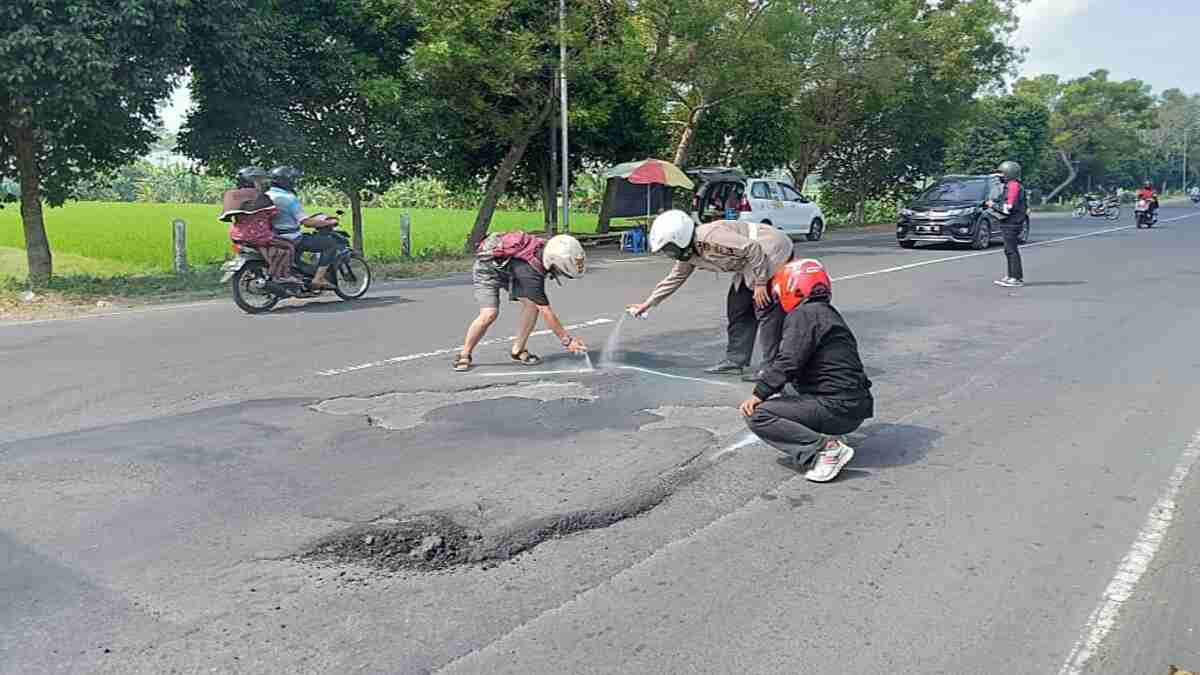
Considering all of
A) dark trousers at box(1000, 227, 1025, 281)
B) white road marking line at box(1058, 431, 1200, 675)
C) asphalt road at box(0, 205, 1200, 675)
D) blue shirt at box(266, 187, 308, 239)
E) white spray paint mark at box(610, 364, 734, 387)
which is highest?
blue shirt at box(266, 187, 308, 239)

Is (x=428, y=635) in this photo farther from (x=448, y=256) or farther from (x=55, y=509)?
(x=448, y=256)

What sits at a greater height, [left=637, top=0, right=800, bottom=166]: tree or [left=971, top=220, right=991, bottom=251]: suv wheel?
[left=637, top=0, right=800, bottom=166]: tree

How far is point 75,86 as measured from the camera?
11883 millimetres

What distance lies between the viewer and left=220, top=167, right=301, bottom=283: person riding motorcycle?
11.0 meters

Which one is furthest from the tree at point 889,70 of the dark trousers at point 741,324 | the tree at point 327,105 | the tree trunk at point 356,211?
the dark trousers at point 741,324

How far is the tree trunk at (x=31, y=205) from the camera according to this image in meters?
13.9

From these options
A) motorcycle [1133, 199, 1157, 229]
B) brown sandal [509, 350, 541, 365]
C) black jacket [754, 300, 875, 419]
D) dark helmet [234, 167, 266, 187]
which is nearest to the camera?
black jacket [754, 300, 875, 419]

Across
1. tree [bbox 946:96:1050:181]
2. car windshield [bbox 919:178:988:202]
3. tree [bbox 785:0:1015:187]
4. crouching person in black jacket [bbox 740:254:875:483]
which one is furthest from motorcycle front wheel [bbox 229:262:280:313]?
tree [bbox 946:96:1050:181]

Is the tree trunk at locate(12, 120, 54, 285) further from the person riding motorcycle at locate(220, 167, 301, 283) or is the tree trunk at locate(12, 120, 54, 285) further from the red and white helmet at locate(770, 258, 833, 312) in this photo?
the red and white helmet at locate(770, 258, 833, 312)

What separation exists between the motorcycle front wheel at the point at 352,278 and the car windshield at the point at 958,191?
14.7 m

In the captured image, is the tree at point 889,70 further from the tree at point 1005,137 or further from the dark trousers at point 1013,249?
the tree at point 1005,137

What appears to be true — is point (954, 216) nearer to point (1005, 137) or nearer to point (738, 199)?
point (738, 199)

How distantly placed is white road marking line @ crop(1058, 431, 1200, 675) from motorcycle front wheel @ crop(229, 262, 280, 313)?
9136 mm

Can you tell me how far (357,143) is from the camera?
19.4 m
